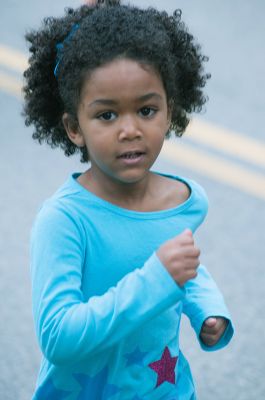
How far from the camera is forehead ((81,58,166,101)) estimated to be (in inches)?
64.9

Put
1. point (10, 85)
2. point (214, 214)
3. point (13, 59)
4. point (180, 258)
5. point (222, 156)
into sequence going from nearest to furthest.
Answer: point (180, 258) → point (214, 214) → point (222, 156) → point (10, 85) → point (13, 59)

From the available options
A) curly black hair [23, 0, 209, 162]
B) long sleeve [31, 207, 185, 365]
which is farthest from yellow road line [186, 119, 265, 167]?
long sleeve [31, 207, 185, 365]

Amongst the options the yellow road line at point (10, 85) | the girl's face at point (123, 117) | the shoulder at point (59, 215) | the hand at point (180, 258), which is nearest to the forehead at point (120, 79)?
the girl's face at point (123, 117)

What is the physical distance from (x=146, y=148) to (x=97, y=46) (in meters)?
0.24

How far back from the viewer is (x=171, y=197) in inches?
74.9

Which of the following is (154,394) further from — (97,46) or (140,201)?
(97,46)

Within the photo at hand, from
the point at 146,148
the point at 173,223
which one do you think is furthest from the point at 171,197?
the point at 146,148

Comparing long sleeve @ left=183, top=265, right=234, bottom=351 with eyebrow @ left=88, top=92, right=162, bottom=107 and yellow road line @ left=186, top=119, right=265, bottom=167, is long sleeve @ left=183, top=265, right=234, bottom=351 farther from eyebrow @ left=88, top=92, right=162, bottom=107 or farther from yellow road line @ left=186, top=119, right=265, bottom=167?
yellow road line @ left=186, top=119, right=265, bottom=167

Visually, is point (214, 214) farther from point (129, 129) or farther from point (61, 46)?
point (129, 129)

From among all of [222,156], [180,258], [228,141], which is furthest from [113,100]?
[228,141]

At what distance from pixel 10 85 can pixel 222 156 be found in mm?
1757

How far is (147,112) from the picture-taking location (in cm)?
171

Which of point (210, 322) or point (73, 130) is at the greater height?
point (73, 130)

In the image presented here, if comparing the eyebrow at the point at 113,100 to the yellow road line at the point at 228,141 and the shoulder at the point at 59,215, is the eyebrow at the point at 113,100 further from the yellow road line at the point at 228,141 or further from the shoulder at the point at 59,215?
the yellow road line at the point at 228,141
